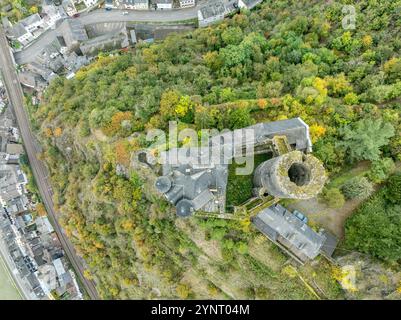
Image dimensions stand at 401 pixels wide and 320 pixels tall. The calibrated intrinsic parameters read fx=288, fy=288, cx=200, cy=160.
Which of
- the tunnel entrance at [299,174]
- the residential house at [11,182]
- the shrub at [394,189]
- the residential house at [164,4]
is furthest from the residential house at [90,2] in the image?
the shrub at [394,189]

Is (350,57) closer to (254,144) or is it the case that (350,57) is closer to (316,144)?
(316,144)

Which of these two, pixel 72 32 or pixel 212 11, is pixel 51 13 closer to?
pixel 72 32

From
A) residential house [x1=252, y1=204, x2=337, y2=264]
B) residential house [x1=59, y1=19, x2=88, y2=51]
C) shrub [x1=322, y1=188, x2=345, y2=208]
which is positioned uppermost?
residential house [x1=59, y1=19, x2=88, y2=51]

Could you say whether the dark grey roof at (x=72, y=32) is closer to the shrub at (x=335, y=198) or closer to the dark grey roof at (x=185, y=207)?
the dark grey roof at (x=185, y=207)

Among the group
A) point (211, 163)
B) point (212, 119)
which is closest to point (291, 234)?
point (211, 163)

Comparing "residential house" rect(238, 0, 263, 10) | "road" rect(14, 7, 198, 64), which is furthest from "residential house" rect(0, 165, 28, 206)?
"residential house" rect(238, 0, 263, 10)

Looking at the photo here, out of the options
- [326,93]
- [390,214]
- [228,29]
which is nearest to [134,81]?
[228,29]

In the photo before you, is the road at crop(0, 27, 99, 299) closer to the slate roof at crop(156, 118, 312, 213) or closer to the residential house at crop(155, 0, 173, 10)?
the residential house at crop(155, 0, 173, 10)
